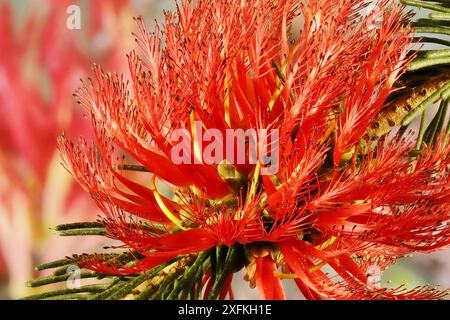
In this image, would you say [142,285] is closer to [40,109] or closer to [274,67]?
[274,67]

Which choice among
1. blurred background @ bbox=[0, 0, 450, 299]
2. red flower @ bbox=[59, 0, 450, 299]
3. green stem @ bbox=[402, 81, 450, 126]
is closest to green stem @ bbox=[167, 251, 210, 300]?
red flower @ bbox=[59, 0, 450, 299]

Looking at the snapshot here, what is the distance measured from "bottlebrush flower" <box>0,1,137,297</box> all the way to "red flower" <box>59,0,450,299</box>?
0.31 meters

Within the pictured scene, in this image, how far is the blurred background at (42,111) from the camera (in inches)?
23.1

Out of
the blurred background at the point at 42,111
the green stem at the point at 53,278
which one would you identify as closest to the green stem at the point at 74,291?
the green stem at the point at 53,278

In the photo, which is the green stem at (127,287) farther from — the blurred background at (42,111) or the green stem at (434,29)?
the blurred background at (42,111)

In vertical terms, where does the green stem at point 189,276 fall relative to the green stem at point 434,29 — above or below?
below

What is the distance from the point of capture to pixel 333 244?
0.92 ft

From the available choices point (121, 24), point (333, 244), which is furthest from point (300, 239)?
point (121, 24)

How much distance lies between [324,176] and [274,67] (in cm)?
6

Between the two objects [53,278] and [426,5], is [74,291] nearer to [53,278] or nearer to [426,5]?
[53,278]

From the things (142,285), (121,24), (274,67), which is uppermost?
(121,24)

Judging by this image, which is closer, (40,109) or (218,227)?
(218,227)

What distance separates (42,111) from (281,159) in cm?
41

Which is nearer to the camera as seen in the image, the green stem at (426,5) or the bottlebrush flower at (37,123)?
the green stem at (426,5)
